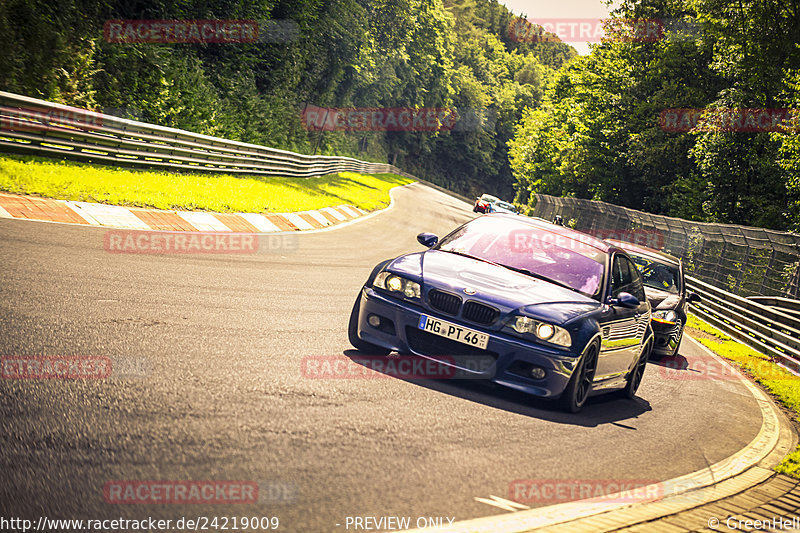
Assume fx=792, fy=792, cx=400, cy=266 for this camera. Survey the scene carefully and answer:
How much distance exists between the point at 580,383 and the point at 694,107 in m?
39.4

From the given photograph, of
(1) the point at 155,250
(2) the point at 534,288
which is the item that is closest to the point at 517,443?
(2) the point at 534,288

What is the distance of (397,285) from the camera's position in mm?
6746

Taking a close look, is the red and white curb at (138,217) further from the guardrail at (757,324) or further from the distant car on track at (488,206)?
the distant car on track at (488,206)

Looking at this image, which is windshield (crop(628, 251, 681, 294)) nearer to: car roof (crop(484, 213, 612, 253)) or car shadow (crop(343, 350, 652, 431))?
car roof (crop(484, 213, 612, 253))

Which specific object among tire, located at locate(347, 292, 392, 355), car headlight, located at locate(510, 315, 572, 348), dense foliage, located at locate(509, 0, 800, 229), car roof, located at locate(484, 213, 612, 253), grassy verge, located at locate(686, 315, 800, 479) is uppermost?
dense foliage, located at locate(509, 0, 800, 229)

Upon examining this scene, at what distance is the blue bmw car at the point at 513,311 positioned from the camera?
20.8ft

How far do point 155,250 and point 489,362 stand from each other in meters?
5.79

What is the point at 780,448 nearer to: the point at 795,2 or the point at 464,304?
the point at 464,304

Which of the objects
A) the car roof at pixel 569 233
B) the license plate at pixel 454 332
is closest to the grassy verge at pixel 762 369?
the car roof at pixel 569 233

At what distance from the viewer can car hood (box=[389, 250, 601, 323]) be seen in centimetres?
644

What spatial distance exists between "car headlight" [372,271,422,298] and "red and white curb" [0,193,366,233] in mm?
5901

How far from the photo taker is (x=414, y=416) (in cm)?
538

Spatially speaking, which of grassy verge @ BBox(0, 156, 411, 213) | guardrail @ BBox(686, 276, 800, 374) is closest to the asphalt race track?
grassy verge @ BBox(0, 156, 411, 213)

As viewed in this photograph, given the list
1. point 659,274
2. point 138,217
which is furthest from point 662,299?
point 138,217
